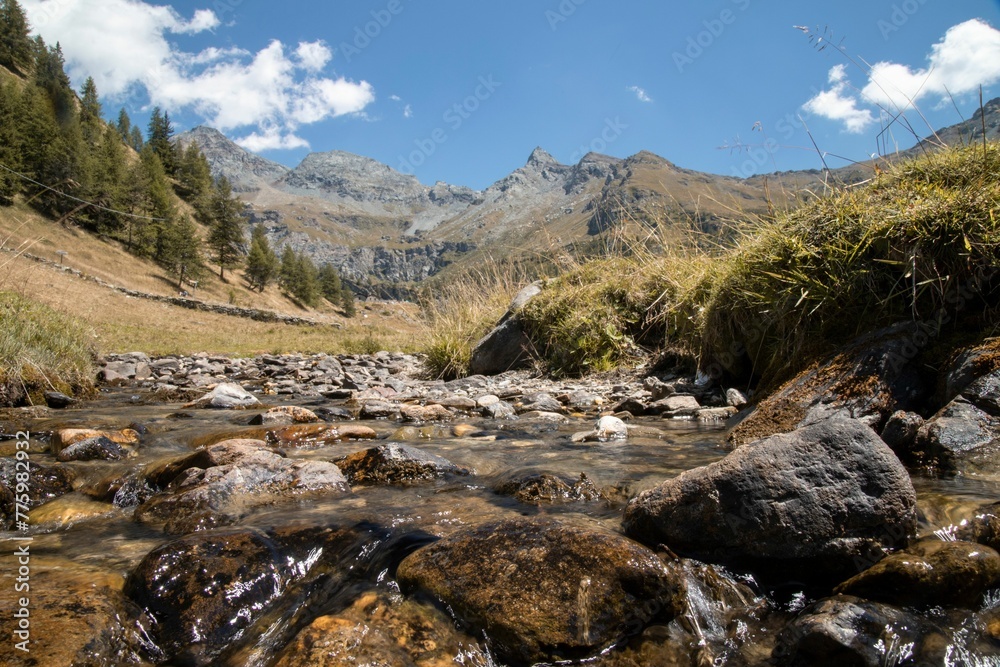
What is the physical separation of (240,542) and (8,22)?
12980cm

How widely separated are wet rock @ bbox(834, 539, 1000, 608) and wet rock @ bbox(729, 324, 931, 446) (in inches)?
68.4

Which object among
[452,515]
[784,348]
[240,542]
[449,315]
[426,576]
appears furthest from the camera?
[449,315]

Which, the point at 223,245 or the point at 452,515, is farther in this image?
the point at 223,245

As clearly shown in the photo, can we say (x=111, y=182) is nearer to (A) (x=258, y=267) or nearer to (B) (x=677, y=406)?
(A) (x=258, y=267)

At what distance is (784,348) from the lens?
16.3ft

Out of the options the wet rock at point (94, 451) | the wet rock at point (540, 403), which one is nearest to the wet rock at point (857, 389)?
the wet rock at point (540, 403)

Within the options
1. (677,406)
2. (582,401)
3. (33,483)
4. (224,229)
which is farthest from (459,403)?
(224,229)

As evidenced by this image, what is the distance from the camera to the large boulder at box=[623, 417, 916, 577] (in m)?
2.20

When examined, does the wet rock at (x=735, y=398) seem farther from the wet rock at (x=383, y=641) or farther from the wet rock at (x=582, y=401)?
the wet rock at (x=383, y=641)

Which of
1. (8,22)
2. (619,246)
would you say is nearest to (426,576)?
(619,246)

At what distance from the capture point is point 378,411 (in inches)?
274

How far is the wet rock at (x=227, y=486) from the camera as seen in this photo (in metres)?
3.10

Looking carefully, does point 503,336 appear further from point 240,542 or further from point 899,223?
point 240,542

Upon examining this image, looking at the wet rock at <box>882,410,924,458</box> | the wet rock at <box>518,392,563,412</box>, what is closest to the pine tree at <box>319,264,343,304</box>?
the wet rock at <box>518,392,563,412</box>
